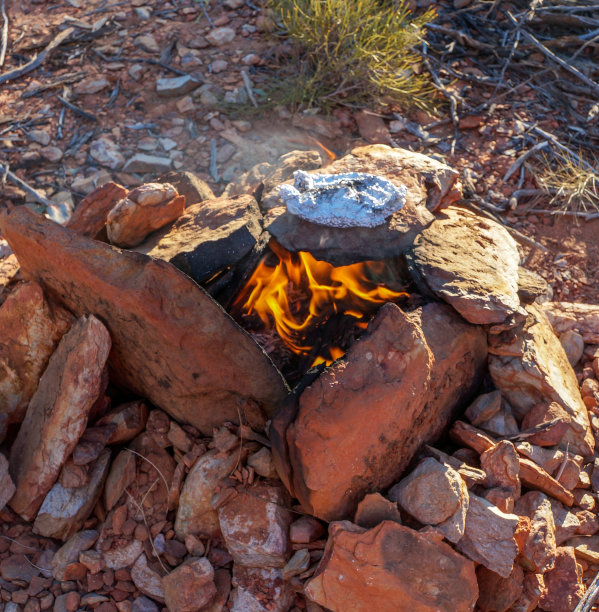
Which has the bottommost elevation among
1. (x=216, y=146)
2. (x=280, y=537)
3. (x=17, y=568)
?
(x=17, y=568)

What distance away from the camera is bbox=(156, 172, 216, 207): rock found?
3.34m

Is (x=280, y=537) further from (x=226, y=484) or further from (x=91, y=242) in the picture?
(x=91, y=242)

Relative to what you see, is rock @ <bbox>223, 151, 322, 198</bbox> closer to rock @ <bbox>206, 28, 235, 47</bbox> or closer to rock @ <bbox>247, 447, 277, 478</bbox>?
rock @ <bbox>247, 447, 277, 478</bbox>

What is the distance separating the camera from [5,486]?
2.62m

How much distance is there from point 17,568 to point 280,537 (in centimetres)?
116

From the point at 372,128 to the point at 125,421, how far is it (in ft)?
10.2

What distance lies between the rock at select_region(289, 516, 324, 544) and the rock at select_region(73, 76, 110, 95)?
4071mm

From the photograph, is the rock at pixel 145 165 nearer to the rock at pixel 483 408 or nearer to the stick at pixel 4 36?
the stick at pixel 4 36

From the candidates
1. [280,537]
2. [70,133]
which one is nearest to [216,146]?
[70,133]

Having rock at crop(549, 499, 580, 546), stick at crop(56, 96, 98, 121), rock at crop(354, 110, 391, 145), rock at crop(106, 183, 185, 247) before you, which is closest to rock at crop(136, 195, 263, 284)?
rock at crop(106, 183, 185, 247)

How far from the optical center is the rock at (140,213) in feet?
9.72

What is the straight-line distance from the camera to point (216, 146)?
4.69 m

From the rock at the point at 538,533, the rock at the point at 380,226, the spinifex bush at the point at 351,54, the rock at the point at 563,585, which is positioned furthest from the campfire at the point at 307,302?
the spinifex bush at the point at 351,54

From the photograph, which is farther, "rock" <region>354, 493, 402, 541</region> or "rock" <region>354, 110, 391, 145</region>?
"rock" <region>354, 110, 391, 145</region>
